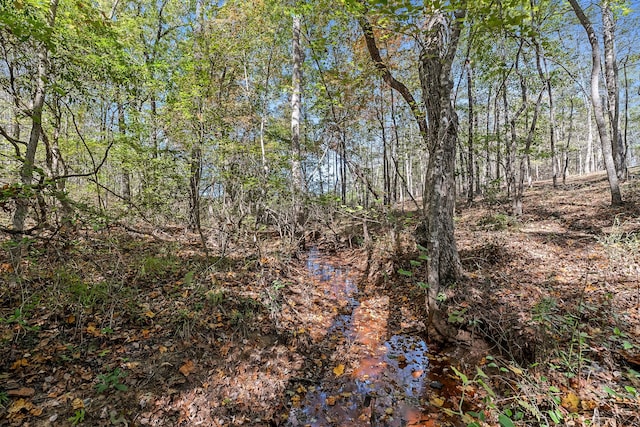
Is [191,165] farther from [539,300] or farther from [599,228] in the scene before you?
[599,228]

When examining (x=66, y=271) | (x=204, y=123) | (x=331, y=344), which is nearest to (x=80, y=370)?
(x=66, y=271)

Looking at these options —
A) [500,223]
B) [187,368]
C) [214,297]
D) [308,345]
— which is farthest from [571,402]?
[500,223]

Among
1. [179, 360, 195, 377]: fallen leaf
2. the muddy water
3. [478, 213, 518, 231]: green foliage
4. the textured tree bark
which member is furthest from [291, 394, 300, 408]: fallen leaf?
[478, 213, 518, 231]: green foliage

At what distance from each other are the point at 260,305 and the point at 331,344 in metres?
1.46

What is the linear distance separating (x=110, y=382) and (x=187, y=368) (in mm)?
824

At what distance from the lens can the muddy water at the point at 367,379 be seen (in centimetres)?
331

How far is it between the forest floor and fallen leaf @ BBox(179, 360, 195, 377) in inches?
1.2

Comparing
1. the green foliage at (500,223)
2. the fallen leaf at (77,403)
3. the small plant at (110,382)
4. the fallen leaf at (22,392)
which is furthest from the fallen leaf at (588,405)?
the green foliage at (500,223)

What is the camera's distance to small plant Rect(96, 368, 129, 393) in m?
3.13

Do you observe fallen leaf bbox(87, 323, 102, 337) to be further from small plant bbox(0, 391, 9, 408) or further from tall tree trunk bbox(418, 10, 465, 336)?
tall tree trunk bbox(418, 10, 465, 336)

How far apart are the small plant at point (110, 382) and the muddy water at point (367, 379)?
2.03 meters

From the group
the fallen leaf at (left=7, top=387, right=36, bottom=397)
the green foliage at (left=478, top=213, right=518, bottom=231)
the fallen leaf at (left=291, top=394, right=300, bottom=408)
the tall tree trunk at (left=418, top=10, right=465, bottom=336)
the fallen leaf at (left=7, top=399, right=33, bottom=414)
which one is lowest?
the fallen leaf at (left=291, top=394, right=300, bottom=408)

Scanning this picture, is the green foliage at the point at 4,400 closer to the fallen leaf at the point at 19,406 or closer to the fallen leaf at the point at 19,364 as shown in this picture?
the fallen leaf at the point at 19,406

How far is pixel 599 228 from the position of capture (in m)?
6.97
